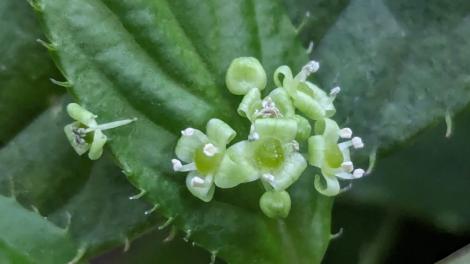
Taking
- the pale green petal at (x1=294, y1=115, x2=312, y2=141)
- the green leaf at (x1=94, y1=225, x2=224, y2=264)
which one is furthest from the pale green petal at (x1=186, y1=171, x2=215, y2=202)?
the green leaf at (x1=94, y1=225, x2=224, y2=264)

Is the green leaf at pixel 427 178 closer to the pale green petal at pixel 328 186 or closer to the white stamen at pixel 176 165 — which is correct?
the pale green petal at pixel 328 186

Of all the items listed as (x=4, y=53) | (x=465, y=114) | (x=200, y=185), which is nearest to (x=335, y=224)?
(x=465, y=114)

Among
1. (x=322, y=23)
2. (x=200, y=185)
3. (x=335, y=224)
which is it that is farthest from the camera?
(x=335, y=224)

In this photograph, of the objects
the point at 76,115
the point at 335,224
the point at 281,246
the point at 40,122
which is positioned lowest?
the point at 335,224

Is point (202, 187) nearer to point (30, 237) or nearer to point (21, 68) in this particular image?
point (30, 237)

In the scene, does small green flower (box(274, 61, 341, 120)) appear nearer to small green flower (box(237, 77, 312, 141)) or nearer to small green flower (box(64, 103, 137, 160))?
small green flower (box(237, 77, 312, 141))

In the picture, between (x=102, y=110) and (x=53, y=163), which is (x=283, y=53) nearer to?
(x=102, y=110)

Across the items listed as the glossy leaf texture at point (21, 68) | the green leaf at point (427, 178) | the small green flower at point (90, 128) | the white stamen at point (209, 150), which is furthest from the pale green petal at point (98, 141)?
the green leaf at point (427, 178)
